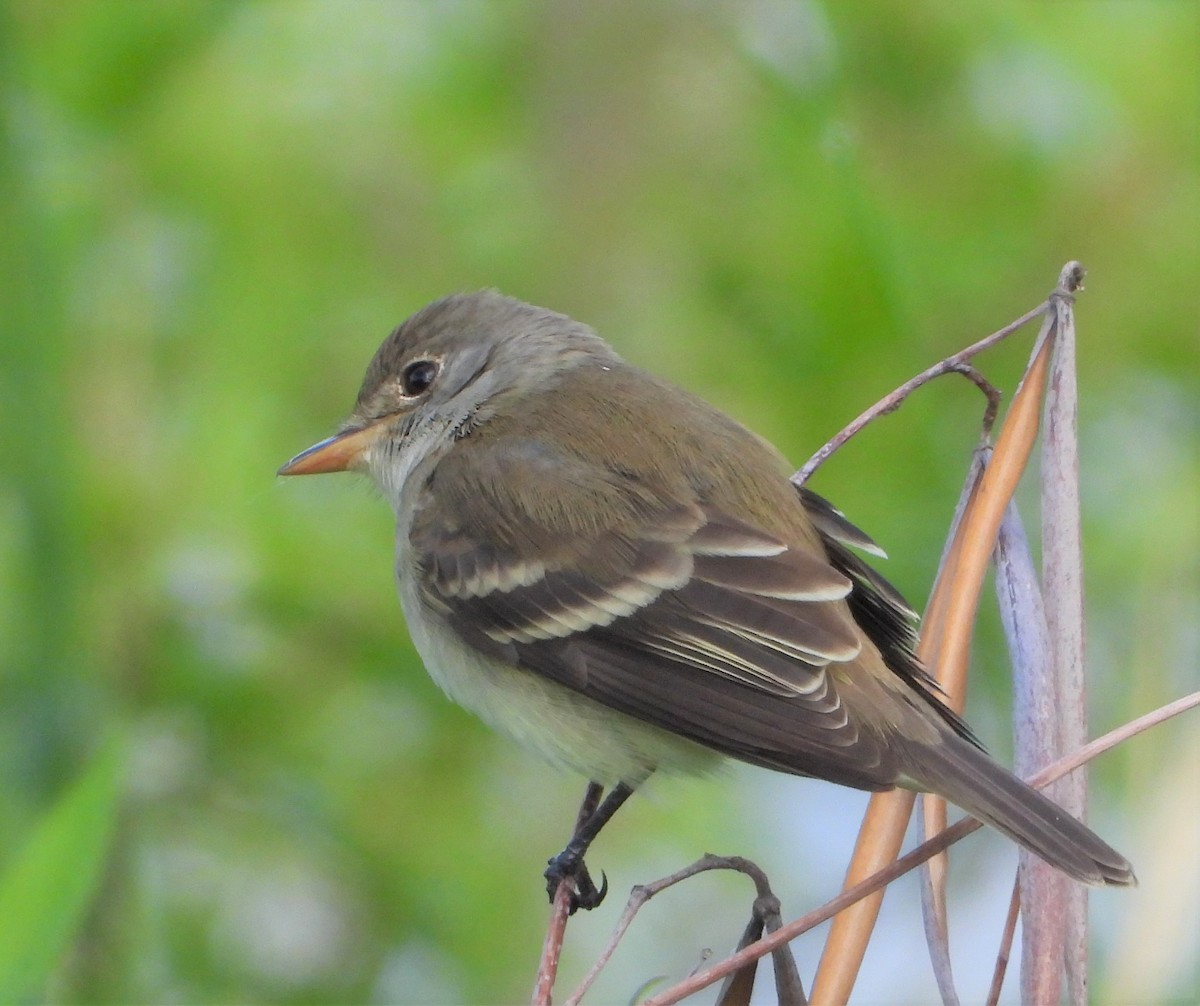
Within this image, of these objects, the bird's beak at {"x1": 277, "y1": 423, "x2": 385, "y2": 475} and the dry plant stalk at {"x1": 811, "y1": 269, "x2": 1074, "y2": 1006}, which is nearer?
the dry plant stalk at {"x1": 811, "y1": 269, "x2": 1074, "y2": 1006}

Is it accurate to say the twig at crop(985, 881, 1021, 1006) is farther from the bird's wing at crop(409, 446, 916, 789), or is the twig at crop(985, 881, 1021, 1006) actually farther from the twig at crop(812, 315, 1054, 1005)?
the bird's wing at crop(409, 446, 916, 789)

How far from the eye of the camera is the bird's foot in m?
2.76

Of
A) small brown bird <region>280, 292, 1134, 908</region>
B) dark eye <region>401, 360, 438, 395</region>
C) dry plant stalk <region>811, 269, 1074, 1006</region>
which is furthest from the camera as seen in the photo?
dark eye <region>401, 360, 438, 395</region>

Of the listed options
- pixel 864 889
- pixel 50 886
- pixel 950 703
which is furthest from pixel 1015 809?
pixel 50 886

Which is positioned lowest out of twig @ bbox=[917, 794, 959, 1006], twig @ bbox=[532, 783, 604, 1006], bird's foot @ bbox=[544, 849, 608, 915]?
twig @ bbox=[532, 783, 604, 1006]

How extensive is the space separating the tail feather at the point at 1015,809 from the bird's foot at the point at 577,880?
72cm

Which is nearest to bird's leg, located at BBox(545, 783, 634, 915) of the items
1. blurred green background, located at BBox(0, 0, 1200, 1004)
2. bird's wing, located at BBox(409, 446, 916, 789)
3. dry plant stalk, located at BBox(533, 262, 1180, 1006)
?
bird's wing, located at BBox(409, 446, 916, 789)

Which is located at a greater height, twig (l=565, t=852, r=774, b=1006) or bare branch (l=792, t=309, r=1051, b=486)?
bare branch (l=792, t=309, r=1051, b=486)

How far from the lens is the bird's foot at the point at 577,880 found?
2758mm

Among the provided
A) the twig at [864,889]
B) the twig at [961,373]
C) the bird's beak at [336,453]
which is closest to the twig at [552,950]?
the twig at [864,889]

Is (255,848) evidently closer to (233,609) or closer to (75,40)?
(233,609)

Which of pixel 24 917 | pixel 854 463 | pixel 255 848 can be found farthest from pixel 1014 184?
pixel 24 917

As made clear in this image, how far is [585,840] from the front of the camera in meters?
2.86

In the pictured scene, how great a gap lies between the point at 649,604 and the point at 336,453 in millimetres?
1098
